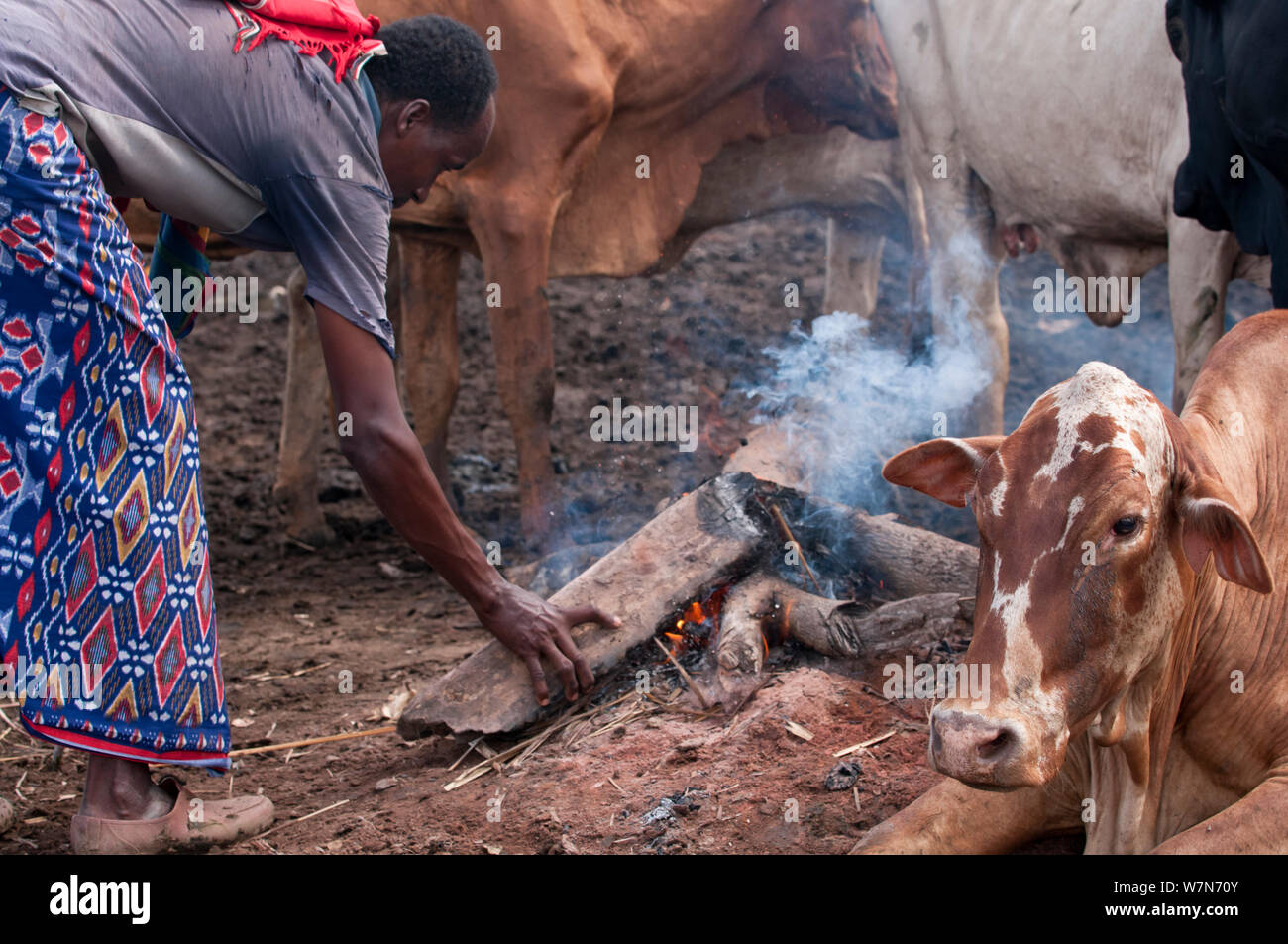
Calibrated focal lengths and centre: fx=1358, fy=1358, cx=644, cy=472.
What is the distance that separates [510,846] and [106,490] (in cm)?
107

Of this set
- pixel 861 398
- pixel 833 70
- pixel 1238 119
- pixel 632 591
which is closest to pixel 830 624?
pixel 632 591

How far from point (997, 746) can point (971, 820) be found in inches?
19.6

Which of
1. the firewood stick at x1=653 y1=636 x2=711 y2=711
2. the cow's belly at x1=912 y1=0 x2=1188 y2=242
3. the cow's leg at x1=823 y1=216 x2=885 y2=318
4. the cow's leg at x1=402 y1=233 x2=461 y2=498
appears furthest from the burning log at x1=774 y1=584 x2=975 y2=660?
the cow's leg at x1=823 y1=216 x2=885 y2=318

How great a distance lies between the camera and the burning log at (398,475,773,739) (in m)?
3.33

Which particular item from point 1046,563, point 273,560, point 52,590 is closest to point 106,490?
point 52,590

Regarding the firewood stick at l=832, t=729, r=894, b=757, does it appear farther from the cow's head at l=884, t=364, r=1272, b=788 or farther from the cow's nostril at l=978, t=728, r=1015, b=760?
the cow's nostril at l=978, t=728, r=1015, b=760

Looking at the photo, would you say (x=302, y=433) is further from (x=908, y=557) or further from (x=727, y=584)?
(x=908, y=557)

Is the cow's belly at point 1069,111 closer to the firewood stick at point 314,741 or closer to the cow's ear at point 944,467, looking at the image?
the cow's ear at point 944,467

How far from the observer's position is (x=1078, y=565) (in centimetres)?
213

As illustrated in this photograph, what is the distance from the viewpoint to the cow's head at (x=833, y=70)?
20.0ft

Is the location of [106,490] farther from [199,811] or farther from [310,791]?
[310,791]

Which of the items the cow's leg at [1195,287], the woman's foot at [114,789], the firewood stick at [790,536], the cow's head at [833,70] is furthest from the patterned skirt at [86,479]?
the cow's head at [833,70]

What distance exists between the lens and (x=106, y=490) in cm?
253

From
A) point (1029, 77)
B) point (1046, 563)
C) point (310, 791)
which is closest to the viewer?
point (1046, 563)
